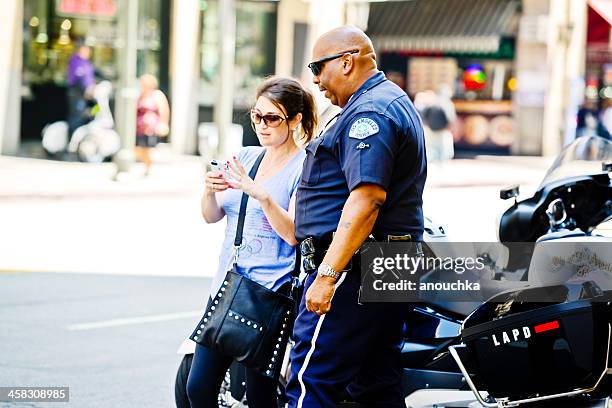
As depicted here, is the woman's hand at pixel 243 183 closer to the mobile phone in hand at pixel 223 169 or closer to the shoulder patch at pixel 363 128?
the mobile phone in hand at pixel 223 169

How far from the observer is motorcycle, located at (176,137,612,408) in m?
4.19

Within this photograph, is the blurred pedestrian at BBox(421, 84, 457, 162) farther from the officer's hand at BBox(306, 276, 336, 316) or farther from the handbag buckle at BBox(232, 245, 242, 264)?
the officer's hand at BBox(306, 276, 336, 316)

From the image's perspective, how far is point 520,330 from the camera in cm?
425

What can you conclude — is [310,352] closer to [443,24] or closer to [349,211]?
[349,211]

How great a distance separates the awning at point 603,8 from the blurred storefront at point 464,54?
2123 mm

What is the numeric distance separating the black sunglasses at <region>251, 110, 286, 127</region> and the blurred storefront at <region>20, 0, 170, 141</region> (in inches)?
692

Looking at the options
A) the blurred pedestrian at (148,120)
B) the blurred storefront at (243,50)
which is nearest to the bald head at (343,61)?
the blurred pedestrian at (148,120)

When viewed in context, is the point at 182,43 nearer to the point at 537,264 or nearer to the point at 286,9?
the point at 286,9

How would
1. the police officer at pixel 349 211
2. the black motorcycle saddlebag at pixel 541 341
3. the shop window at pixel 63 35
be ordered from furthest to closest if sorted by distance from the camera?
the shop window at pixel 63 35
the black motorcycle saddlebag at pixel 541 341
the police officer at pixel 349 211

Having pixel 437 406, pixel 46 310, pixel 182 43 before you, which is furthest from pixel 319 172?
pixel 182 43

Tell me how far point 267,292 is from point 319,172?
0.61 m

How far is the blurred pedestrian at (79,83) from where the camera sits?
2169 centimetres

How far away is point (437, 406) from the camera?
501 cm

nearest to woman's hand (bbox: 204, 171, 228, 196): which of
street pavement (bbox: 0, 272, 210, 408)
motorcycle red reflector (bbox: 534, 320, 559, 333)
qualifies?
motorcycle red reflector (bbox: 534, 320, 559, 333)
